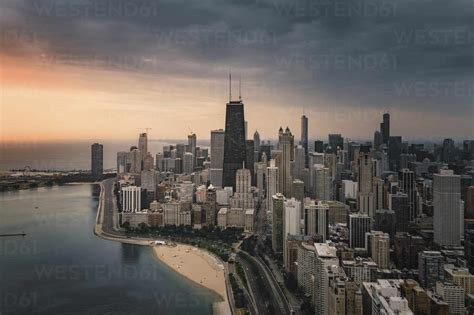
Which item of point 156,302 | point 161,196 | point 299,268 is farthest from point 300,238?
point 161,196

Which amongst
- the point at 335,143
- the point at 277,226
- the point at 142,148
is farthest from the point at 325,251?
the point at 142,148

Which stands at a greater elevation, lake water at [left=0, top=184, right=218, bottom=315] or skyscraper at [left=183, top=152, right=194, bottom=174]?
skyscraper at [left=183, top=152, right=194, bottom=174]

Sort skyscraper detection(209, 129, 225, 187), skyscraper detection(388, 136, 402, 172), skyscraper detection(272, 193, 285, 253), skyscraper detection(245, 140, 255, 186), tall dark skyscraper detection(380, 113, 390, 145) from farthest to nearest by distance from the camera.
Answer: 1. skyscraper detection(209, 129, 225, 187)
2. skyscraper detection(245, 140, 255, 186)
3. skyscraper detection(388, 136, 402, 172)
4. skyscraper detection(272, 193, 285, 253)
5. tall dark skyscraper detection(380, 113, 390, 145)

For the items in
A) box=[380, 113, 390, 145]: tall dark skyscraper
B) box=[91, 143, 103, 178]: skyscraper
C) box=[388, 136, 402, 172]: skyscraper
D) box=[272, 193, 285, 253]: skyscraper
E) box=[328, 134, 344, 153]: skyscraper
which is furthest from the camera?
box=[91, 143, 103, 178]: skyscraper

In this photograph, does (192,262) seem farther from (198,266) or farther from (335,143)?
(335,143)

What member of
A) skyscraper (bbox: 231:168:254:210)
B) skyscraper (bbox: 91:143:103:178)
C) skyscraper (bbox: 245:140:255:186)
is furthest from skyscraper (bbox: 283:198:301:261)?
skyscraper (bbox: 91:143:103:178)

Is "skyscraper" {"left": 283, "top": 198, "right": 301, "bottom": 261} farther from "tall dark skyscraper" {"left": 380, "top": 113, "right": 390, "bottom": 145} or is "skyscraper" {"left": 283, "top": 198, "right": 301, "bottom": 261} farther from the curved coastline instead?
"tall dark skyscraper" {"left": 380, "top": 113, "right": 390, "bottom": 145}

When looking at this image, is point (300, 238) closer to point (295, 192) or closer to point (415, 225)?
point (415, 225)

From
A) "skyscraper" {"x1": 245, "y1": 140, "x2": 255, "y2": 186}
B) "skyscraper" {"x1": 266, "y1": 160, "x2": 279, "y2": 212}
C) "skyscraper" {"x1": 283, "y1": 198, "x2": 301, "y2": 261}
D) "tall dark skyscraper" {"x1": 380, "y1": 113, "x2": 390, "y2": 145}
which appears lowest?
"skyscraper" {"x1": 283, "y1": 198, "x2": 301, "y2": 261}
